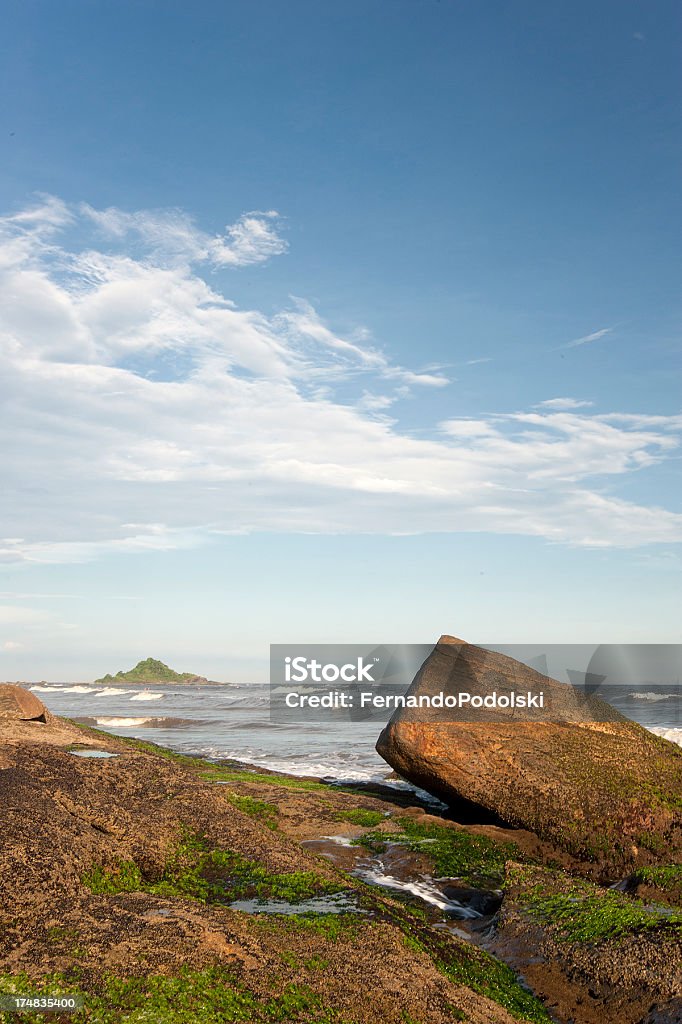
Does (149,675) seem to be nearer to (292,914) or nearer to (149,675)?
(149,675)

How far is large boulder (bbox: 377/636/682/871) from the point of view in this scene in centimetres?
1098

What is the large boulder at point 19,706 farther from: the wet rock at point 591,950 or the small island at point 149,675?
the small island at point 149,675

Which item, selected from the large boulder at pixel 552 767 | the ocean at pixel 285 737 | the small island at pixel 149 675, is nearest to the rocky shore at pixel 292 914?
the large boulder at pixel 552 767

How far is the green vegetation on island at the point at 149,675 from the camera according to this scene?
119 m

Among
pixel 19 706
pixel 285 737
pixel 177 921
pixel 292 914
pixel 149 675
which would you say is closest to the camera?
pixel 177 921

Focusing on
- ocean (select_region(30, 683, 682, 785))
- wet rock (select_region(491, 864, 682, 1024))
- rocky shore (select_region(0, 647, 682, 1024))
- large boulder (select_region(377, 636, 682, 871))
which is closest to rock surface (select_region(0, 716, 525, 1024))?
rocky shore (select_region(0, 647, 682, 1024))

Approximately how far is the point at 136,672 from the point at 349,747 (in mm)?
103673

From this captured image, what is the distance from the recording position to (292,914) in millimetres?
6762

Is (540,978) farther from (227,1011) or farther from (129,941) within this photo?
(129,941)

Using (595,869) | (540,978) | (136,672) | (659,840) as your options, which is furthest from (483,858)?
(136,672)

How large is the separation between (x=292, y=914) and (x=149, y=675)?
395ft

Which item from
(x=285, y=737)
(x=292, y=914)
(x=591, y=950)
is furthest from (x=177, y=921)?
(x=285, y=737)

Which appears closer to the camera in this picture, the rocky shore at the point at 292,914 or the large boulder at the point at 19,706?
the rocky shore at the point at 292,914

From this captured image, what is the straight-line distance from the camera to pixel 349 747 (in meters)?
25.5
